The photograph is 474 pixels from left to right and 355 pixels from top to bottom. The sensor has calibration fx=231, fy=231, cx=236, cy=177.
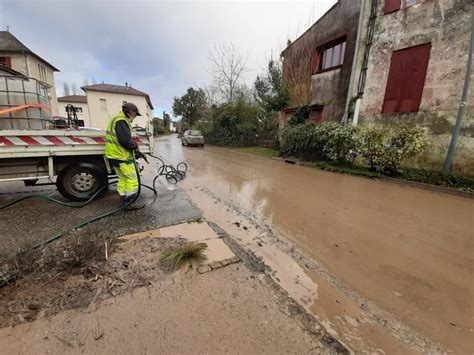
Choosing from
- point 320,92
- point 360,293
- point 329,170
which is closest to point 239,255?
point 360,293

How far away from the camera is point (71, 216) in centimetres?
400

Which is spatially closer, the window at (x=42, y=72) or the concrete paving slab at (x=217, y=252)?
the concrete paving slab at (x=217, y=252)

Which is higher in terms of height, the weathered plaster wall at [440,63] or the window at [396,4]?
the window at [396,4]

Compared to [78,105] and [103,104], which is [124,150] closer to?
[103,104]

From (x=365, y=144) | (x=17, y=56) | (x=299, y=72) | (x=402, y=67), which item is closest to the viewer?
(x=365, y=144)

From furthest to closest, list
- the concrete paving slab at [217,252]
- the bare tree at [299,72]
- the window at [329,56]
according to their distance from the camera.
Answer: the bare tree at [299,72] < the window at [329,56] < the concrete paving slab at [217,252]

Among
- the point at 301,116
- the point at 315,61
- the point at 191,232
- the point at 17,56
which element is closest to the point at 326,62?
the point at 315,61

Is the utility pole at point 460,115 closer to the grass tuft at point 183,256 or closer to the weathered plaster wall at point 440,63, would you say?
the weathered plaster wall at point 440,63

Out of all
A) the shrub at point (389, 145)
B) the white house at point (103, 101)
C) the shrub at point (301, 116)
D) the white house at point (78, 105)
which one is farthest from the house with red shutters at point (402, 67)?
the white house at point (78, 105)

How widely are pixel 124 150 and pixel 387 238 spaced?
4617 mm

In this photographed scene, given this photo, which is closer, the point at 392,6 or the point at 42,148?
the point at 42,148

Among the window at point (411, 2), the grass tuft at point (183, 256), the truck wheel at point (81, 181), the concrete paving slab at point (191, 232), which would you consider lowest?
the concrete paving slab at point (191, 232)

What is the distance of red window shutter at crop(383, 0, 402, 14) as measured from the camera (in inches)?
359

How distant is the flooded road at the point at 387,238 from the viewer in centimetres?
222
